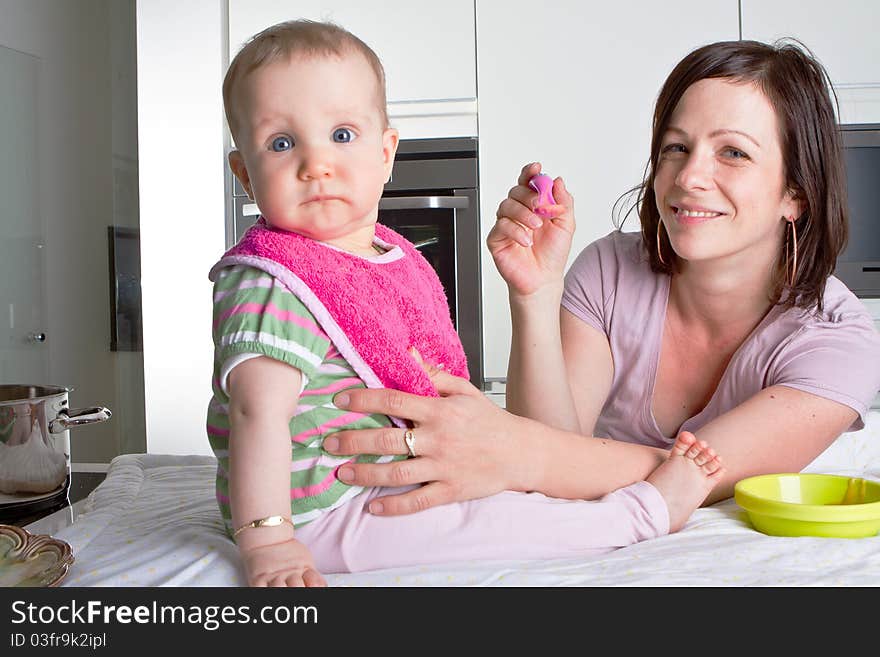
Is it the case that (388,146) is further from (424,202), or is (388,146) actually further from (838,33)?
(838,33)

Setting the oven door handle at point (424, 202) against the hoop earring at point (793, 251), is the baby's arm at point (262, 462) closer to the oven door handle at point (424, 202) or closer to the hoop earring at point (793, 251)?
the hoop earring at point (793, 251)

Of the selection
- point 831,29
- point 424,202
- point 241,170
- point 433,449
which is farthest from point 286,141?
point 831,29

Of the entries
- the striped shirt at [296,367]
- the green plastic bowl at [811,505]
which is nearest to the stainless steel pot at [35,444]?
the striped shirt at [296,367]

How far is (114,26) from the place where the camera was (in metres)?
3.10

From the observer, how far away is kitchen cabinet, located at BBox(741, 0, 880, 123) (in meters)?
2.63

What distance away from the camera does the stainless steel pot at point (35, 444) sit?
0.95 meters

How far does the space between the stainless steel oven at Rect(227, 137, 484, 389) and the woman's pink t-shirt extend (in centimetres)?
107

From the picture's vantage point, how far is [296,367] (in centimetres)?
88

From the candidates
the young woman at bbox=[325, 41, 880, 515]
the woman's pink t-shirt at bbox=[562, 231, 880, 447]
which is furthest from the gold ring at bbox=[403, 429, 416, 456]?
the woman's pink t-shirt at bbox=[562, 231, 880, 447]

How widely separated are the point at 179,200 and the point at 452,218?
32.1 inches

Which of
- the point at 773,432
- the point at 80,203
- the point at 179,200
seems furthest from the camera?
the point at 80,203
